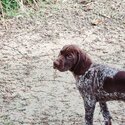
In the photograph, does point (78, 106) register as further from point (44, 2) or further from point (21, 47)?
point (44, 2)

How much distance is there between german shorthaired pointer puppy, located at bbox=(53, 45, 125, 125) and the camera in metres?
3.31

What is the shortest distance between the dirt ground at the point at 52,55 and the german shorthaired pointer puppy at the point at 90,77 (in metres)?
0.57

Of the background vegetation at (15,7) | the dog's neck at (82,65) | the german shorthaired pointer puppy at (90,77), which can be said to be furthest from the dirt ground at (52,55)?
the dog's neck at (82,65)

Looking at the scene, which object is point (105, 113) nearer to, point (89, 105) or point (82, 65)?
point (89, 105)

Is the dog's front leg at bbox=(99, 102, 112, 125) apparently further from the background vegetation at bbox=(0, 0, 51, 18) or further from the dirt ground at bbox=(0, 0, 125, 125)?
the background vegetation at bbox=(0, 0, 51, 18)

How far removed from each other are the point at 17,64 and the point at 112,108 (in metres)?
1.39

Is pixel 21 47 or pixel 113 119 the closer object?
pixel 113 119

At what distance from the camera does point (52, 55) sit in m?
5.23

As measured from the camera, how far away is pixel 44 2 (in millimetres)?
6453

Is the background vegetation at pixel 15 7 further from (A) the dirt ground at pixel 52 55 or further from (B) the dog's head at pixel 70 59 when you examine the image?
(B) the dog's head at pixel 70 59

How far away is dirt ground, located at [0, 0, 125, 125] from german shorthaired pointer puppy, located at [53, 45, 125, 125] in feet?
1.86

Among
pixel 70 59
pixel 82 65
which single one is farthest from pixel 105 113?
pixel 70 59

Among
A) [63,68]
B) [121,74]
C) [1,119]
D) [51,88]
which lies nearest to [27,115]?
[1,119]

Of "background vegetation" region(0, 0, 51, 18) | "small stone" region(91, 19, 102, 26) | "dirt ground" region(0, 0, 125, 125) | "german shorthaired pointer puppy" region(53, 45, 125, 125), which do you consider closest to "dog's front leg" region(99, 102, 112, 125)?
"german shorthaired pointer puppy" region(53, 45, 125, 125)
